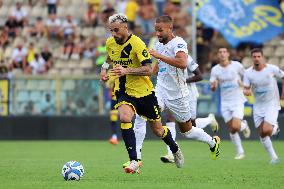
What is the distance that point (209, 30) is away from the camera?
28.6 meters

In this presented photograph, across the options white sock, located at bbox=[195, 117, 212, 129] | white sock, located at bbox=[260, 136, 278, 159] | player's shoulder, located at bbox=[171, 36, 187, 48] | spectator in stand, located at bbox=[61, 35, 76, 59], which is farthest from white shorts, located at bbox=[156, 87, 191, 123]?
spectator in stand, located at bbox=[61, 35, 76, 59]

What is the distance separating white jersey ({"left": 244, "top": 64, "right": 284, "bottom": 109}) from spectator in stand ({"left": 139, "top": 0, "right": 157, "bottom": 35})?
39.3 feet

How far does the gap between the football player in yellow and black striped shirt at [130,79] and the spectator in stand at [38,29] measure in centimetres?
1714

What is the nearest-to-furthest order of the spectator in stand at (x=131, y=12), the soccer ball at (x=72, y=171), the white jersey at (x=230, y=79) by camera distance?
1. the soccer ball at (x=72, y=171)
2. the white jersey at (x=230, y=79)
3. the spectator in stand at (x=131, y=12)

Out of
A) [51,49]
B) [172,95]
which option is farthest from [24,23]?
[172,95]

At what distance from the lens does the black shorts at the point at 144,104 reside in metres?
13.2

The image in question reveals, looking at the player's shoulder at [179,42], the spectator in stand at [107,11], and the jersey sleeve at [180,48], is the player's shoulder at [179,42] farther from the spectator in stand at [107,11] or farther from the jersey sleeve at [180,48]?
the spectator in stand at [107,11]

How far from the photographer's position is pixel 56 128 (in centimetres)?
2719

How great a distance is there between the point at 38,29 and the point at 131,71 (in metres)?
18.1

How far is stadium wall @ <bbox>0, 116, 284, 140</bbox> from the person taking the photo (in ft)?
88.4

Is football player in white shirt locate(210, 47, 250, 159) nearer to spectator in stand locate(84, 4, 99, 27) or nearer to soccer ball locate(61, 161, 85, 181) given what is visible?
soccer ball locate(61, 161, 85, 181)

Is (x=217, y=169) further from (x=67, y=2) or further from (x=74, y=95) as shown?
(x=67, y=2)

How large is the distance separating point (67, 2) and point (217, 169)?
59.0 ft

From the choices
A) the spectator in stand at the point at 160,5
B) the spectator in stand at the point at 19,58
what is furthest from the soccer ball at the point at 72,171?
A: the spectator in stand at the point at 160,5
